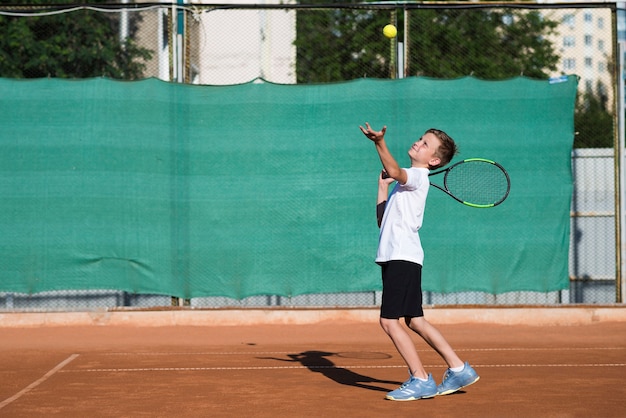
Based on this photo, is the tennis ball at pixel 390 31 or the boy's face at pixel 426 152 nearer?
the boy's face at pixel 426 152

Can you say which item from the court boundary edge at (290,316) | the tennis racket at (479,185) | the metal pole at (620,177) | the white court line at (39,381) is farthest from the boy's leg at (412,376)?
the metal pole at (620,177)

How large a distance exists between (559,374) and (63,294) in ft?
16.6

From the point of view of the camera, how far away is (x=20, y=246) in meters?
9.34

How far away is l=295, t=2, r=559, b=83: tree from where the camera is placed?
816 inches

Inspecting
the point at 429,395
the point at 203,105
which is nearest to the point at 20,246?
the point at 203,105

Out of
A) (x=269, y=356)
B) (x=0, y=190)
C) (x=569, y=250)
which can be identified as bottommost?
(x=269, y=356)

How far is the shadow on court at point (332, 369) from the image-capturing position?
634 cm

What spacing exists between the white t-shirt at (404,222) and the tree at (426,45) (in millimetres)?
13542

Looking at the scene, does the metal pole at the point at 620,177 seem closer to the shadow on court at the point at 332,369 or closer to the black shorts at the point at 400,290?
the shadow on court at the point at 332,369

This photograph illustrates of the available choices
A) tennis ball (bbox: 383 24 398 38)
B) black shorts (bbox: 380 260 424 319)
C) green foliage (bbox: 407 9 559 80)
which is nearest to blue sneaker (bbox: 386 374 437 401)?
black shorts (bbox: 380 260 424 319)

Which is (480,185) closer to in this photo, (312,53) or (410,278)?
(410,278)

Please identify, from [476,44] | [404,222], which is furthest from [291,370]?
[476,44]

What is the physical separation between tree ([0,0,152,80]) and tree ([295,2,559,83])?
557 cm

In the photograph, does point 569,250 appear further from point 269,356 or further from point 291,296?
point 269,356
